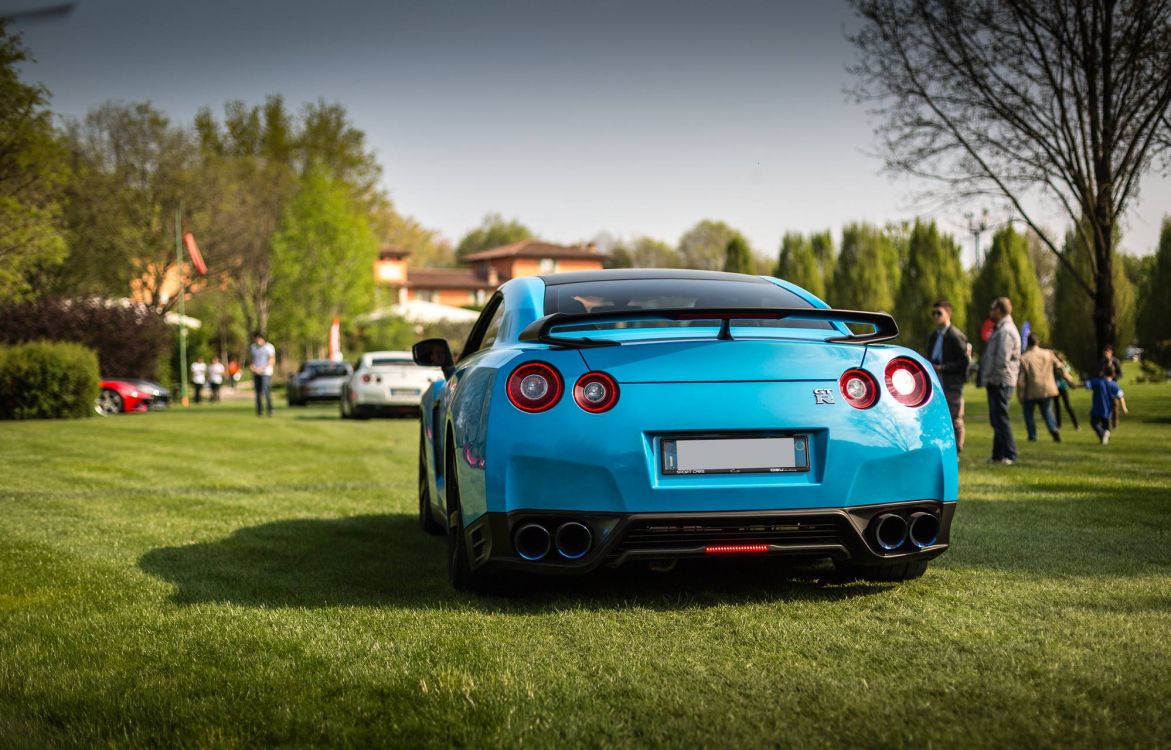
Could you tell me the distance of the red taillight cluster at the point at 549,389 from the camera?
455cm

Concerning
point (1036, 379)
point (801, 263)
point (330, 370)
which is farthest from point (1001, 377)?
point (801, 263)

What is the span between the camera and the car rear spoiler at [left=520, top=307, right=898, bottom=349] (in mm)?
4559

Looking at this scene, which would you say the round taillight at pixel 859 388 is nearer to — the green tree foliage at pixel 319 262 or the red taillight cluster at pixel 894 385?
the red taillight cluster at pixel 894 385

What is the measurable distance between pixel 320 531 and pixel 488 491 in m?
3.52

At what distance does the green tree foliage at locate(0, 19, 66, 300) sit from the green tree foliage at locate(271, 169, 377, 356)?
26.6 metres

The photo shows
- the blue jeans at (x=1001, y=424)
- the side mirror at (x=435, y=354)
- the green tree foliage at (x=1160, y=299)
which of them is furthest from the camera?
the green tree foliage at (x=1160, y=299)

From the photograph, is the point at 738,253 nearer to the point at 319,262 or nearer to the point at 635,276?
the point at 319,262

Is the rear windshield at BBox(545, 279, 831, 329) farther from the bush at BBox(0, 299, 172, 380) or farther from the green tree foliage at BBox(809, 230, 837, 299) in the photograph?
the green tree foliage at BBox(809, 230, 837, 299)

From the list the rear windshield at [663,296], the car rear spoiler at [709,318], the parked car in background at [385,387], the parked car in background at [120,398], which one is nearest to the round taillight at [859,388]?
the car rear spoiler at [709,318]

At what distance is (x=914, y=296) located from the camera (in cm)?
6444

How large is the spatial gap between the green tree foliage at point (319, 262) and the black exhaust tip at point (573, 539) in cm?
5636

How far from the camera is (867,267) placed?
68.4m

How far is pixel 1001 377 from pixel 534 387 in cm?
969

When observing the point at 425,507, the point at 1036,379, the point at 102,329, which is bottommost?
the point at 425,507
